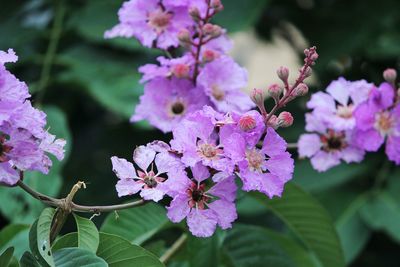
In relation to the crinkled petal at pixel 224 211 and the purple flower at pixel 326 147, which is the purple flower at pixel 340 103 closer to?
the purple flower at pixel 326 147

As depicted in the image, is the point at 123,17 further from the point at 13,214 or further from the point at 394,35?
the point at 394,35

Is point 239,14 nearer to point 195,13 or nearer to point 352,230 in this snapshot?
point 352,230

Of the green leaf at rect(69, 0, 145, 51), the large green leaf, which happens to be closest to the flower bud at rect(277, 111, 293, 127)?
the large green leaf

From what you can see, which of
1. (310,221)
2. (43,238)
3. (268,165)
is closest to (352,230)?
(310,221)

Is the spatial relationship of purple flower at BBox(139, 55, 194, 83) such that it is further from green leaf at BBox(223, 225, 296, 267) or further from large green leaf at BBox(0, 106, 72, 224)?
large green leaf at BBox(0, 106, 72, 224)

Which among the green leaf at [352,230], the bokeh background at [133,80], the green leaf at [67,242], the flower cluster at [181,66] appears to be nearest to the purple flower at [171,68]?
the flower cluster at [181,66]

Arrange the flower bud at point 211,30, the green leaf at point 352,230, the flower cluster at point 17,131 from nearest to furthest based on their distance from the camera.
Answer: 1. the flower cluster at point 17,131
2. the flower bud at point 211,30
3. the green leaf at point 352,230
